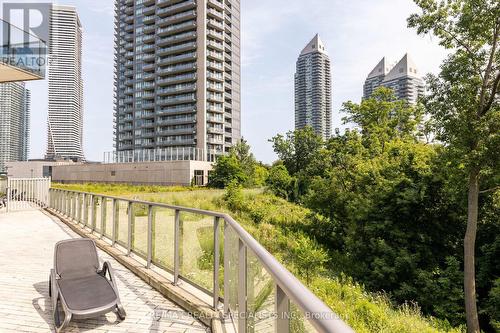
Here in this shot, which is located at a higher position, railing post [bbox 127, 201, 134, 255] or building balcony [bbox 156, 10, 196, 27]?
building balcony [bbox 156, 10, 196, 27]

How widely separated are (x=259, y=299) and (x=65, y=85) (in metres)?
192

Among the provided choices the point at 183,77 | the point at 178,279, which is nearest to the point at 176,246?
the point at 178,279

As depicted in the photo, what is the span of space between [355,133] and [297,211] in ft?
29.6

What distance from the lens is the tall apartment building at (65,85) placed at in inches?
6334

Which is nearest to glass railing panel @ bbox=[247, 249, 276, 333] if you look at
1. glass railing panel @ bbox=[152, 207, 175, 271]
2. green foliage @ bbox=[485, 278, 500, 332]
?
glass railing panel @ bbox=[152, 207, 175, 271]

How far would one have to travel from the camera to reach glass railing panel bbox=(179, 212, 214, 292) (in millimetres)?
4777

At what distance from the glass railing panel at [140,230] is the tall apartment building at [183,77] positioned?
59.5 m

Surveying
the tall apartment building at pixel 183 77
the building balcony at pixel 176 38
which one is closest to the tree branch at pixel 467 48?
the tall apartment building at pixel 183 77

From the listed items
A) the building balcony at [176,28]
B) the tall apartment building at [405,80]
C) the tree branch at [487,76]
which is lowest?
the tree branch at [487,76]

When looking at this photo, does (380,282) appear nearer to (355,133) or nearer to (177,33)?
(355,133)

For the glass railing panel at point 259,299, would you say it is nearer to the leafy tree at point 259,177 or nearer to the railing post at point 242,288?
the railing post at point 242,288

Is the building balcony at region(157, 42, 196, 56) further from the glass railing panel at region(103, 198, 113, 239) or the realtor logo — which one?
the glass railing panel at region(103, 198, 113, 239)

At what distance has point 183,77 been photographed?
234 feet

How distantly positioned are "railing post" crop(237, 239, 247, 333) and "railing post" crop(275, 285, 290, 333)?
129 cm
